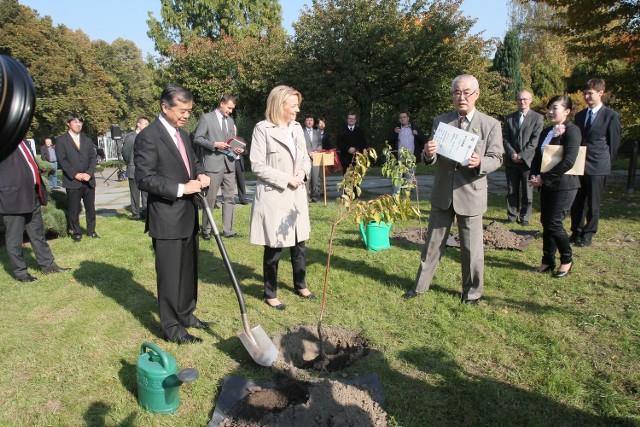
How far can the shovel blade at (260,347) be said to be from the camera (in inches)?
135

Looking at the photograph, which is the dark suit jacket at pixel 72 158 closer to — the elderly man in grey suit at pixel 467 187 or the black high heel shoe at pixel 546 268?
the elderly man in grey suit at pixel 467 187

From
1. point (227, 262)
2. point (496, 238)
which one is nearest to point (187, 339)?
point (227, 262)

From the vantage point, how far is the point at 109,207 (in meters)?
11.3

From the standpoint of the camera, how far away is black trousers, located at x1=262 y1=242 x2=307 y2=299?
178 inches

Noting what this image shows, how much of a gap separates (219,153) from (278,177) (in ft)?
10.5

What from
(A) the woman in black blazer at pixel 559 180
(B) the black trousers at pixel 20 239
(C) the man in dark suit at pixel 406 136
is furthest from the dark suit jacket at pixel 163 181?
(C) the man in dark suit at pixel 406 136

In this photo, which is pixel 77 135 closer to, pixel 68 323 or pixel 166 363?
pixel 68 323

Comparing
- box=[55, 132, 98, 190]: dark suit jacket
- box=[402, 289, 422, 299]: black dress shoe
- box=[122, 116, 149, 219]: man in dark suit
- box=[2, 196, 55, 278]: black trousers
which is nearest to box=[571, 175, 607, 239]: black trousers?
box=[402, 289, 422, 299]: black dress shoe

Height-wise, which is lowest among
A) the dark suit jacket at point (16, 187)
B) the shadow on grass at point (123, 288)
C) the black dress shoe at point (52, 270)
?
the shadow on grass at point (123, 288)

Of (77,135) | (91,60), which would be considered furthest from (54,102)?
(77,135)

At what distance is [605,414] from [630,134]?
37.6 ft

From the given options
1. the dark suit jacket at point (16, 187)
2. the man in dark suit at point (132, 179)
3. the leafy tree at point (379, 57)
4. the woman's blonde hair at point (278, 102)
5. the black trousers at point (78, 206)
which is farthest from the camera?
the leafy tree at point (379, 57)

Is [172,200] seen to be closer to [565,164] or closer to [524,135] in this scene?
[565,164]

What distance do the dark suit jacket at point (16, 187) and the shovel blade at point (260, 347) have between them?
4051 millimetres
